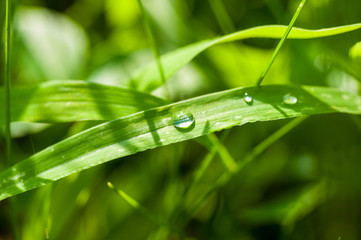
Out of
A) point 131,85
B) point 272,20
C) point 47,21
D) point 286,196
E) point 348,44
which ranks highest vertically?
point 47,21

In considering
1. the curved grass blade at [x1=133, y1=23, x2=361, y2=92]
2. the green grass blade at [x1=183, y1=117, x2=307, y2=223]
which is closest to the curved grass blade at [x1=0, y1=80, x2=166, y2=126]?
the curved grass blade at [x1=133, y1=23, x2=361, y2=92]

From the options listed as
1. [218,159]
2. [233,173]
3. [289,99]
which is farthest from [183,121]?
[218,159]

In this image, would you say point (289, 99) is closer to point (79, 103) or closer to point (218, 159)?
point (79, 103)

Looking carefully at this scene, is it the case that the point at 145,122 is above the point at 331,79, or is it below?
below

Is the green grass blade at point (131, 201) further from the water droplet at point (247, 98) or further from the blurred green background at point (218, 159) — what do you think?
the water droplet at point (247, 98)

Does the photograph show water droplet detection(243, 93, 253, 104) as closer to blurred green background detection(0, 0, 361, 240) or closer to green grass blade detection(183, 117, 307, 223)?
green grass blade detection(183, 117, 307, 223)

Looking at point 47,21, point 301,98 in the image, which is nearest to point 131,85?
point 301,98

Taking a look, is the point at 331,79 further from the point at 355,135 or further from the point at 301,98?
the point at 301,98
